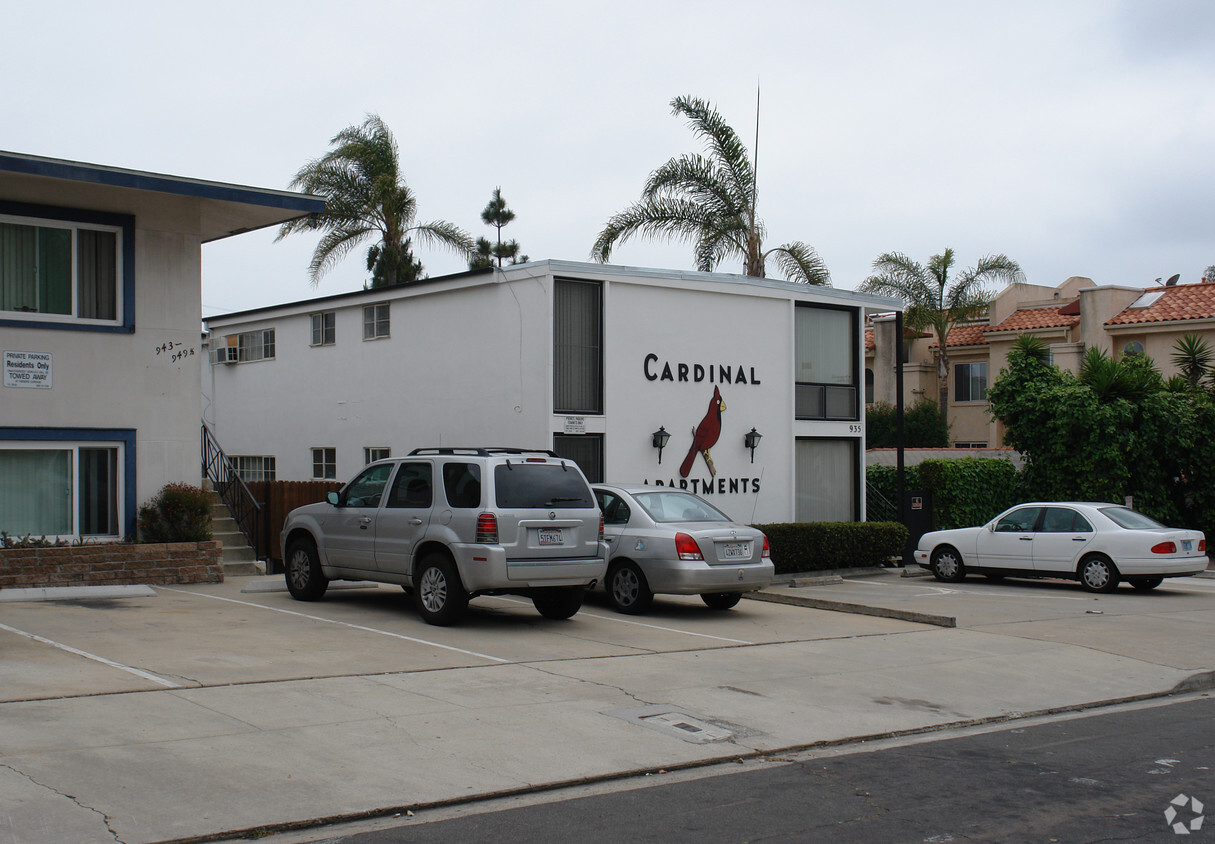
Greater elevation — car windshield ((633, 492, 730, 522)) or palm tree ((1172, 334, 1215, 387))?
palm tree ((1172, 334, 1215, 387))

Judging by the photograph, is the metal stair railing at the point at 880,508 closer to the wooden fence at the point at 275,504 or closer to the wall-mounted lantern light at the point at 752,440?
the wall-mounted lantern light at the point at 752,440

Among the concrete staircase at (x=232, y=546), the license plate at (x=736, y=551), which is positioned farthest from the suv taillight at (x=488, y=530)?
the concrete staircase at (x=232, y=546)

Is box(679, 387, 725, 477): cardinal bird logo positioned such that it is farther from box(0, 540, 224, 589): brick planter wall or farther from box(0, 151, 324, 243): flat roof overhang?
box(0, 540, 224, 589): brick planter wall

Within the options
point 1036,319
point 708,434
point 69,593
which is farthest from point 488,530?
point 1036,319

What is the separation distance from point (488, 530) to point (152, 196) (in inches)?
293

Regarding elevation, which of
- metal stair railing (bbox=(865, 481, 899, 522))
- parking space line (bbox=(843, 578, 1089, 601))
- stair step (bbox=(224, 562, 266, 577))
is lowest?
parking space line (bbox=(843, 578, 1089, 601))

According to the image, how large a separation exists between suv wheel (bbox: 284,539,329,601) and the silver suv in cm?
53

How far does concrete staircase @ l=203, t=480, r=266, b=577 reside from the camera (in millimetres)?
17016

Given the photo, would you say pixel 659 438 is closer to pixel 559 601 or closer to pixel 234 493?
pixel 559 601

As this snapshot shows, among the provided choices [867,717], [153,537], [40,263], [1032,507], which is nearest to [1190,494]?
[1032,507]

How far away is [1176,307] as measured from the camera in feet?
122

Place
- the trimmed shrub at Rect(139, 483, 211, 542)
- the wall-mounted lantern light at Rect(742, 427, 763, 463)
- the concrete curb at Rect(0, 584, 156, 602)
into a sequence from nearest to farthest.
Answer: the concrete curb at Rect(0, 584, 156, 602) < the trimmed shrub at Rect(139, 483, 211, 542) < the wall-mounted lantern light at Rect(742, 427, 763, 463)

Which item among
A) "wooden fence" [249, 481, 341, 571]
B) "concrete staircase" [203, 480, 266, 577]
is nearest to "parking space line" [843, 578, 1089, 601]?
"wooden fence" [249, 481, 341, 571]

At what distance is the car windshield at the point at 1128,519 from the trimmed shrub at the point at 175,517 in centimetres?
1383
